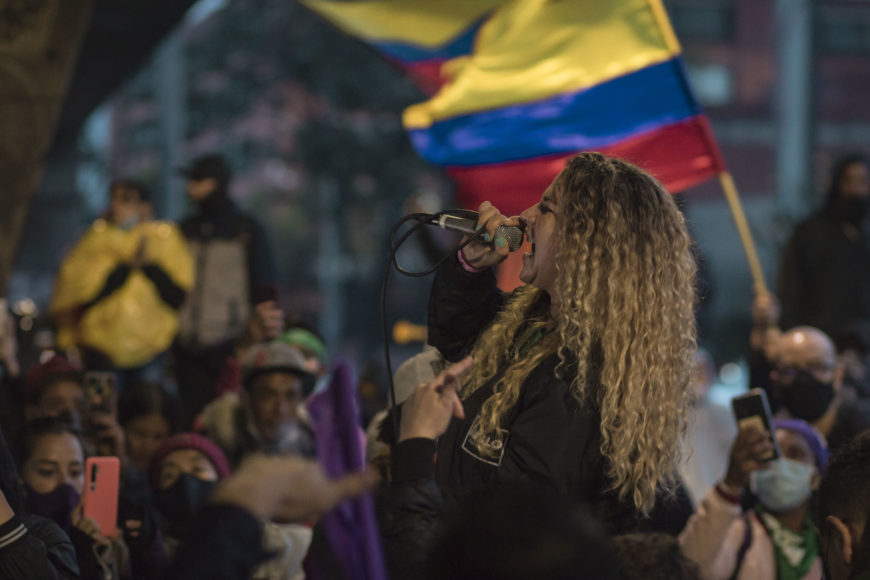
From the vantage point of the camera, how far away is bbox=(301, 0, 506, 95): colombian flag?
23.7 feet

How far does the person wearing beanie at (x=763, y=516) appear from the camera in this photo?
4.07 m

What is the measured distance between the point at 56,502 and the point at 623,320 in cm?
219

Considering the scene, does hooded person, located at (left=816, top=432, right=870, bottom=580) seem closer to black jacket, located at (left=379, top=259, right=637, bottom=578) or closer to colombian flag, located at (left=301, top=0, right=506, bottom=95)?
black jacket, located at (left=379, top=259, right=637, bottom=578)

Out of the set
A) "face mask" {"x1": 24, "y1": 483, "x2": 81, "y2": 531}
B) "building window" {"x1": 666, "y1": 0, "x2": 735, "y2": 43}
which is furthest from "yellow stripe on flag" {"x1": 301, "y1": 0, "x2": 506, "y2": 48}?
"building window" {"x1": 666, "y1": 0, "x2": 735, "y2": 43}

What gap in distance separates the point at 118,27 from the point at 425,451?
26.2 feet

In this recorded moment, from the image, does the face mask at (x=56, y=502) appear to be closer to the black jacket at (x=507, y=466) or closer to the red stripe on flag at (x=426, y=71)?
the black jacket at (x=507, y=466)

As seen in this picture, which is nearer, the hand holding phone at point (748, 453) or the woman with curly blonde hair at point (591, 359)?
the woman with curly blonde hair at point (591, 359)

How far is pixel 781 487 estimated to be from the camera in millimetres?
4824

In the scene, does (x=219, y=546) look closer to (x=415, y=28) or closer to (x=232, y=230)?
(x=415, y=28)

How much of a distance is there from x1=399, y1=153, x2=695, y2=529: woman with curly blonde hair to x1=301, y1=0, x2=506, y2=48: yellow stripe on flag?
4.12 metres

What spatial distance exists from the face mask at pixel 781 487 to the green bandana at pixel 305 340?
2.74m

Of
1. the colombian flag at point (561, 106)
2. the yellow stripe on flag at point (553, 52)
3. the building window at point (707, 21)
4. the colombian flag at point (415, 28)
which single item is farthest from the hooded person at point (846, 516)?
the building window at point (707, 21)

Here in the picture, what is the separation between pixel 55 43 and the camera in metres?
8.11

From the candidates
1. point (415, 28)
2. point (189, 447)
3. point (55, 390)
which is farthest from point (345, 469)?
point (415, 28)
